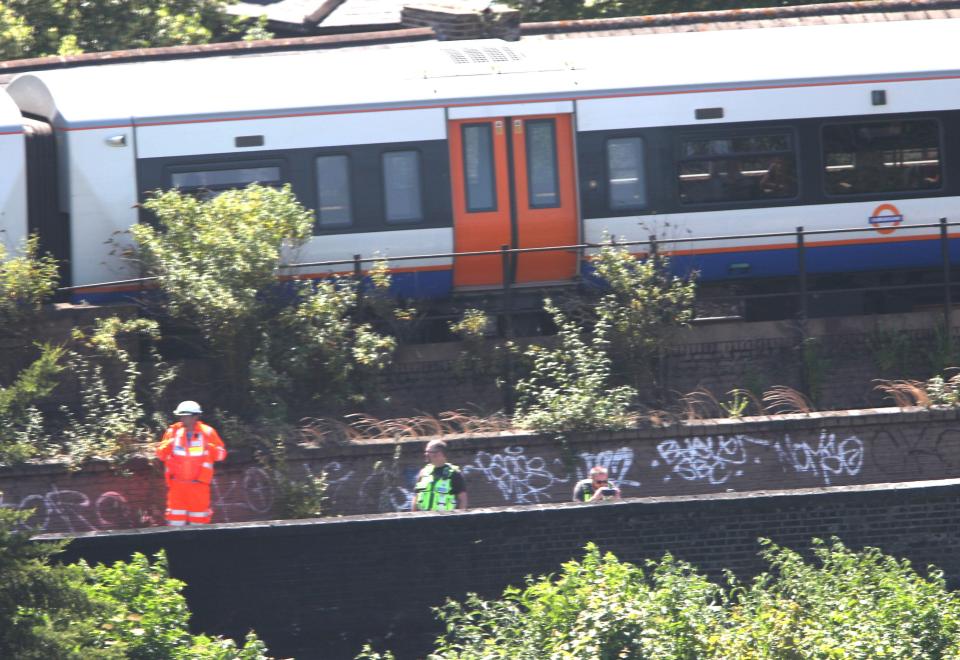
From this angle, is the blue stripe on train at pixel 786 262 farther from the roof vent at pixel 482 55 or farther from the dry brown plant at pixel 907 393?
the roof vent at pixel 482 55

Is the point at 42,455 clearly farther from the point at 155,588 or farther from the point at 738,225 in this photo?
the point at 738,225

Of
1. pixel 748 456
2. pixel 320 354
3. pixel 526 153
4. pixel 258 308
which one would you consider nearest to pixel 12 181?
pixel 258 308

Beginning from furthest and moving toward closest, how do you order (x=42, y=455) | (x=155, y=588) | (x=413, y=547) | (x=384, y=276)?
(x=384, y=276) < (x=42, y=455) < (x=413, y=547) < (x=155, y=588)

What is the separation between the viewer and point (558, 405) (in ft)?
34.4

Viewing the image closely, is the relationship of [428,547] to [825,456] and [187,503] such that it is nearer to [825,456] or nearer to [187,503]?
[187,503]

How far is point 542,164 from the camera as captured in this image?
12391 mm

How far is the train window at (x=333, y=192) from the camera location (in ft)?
40.2

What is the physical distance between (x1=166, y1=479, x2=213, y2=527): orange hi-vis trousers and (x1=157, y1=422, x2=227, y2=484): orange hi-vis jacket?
0.14 feet

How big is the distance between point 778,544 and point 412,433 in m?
3.45

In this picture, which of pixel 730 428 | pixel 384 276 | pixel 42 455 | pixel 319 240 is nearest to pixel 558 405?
pixel 730 428

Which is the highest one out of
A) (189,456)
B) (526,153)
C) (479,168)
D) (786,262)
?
(526,153)

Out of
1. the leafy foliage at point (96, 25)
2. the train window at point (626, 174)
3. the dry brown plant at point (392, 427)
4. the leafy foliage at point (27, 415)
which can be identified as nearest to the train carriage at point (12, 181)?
the leafy foliage at point (27, 415)

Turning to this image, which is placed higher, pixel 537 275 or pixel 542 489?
pixel 537 275

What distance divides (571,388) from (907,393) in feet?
10.4
